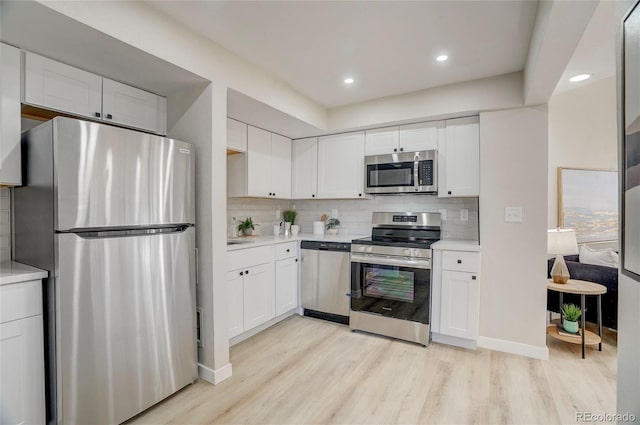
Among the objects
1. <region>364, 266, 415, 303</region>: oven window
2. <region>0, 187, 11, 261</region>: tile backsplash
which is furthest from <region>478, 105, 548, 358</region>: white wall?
<region>0, 187, 11, 261</region>: tile backsplash

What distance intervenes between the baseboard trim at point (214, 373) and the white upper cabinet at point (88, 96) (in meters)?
1.83

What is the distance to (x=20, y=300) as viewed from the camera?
1543 millimetres

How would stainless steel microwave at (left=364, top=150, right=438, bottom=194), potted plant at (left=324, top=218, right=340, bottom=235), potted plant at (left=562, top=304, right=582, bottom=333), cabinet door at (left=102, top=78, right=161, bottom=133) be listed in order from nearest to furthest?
1. cabinet door at (left=102, top=78, right=161, bottom=133)
2. potted plant at (left=562, top=304, right=582, bottom=333)
3. stainless steel microwave at (left=364, top=150, right=438, bottom=194)
4. potted plant at (left=324, top=218, right=340, bottom=235)

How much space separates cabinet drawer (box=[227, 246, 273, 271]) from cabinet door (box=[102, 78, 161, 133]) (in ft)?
3.89

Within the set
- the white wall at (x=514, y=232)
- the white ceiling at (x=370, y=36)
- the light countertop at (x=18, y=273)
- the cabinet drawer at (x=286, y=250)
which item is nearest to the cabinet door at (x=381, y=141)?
the white ceiling at (x=370, y=36)

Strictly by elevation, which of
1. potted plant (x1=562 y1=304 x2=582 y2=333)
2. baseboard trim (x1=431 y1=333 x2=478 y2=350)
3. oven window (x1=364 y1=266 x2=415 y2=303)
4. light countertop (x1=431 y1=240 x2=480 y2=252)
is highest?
light countertop (x1=431 y1=240 x2=480 y2=252)

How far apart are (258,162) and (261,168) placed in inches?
3.1

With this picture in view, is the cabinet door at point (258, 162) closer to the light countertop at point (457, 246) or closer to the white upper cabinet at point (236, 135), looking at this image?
the white upper cabinet at point (236, 135)

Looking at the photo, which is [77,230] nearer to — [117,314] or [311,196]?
[117,314]

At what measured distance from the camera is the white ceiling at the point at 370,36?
1.85 meters

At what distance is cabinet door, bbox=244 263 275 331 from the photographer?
2.88 m

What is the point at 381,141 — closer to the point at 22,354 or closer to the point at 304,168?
the point at 304,168

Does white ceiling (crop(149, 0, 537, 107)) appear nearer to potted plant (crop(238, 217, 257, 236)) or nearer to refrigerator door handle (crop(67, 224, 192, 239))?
refrigerator door handle (crop(67, 224, 192, 239))

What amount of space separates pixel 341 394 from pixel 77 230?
73.9 inches
